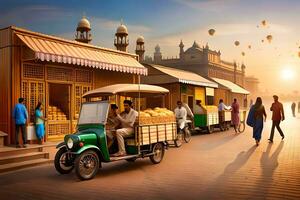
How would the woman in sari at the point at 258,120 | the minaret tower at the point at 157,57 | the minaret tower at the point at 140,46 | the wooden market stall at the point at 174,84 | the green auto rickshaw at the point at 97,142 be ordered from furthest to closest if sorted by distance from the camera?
the minaret tower at the point at 157,57 → the minaret tower at the point at 140,46 → the wooden market stall at the point at 174,84 → the woman in sari at the point at 258,120 → the green auto rickshaw at the point at 97,142

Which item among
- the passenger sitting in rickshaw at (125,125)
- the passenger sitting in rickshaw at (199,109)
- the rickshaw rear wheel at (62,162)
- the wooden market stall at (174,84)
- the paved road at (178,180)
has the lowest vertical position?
the paved road at (178,180)

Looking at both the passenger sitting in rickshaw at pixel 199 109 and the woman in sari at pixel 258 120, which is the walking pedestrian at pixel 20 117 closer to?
the woman in sari at pixel 258 120

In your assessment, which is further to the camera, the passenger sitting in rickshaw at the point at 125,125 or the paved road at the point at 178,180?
the passenger sitting in rickshaw at the point at 125,125

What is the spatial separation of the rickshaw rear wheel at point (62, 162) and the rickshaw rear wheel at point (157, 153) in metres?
2.51

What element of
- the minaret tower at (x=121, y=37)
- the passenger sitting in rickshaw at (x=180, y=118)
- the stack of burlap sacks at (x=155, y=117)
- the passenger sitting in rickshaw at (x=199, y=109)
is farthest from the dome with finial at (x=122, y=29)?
the stack of burlap sacks at (x=155, y=117)

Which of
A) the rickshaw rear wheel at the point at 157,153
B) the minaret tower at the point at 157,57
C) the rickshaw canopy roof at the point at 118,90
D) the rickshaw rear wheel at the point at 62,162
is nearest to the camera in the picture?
the rickshaw rear wheel at the point at 62,162

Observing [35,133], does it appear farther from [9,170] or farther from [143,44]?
[143,44]

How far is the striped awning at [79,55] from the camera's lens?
1315 centimetres

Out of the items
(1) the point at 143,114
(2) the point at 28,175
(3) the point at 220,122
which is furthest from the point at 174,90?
(2) the point at 28,175

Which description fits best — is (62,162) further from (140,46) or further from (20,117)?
(140,46)

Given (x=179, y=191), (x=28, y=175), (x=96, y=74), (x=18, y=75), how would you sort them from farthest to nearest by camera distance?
(x=96, y=74) < (x=18, y=75) < (x=28, y=175) < (x=179, y=191)

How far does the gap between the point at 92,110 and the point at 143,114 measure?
4.96 ft

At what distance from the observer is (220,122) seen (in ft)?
77.0

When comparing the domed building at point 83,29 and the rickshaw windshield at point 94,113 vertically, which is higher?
the domed building at point 83,29
